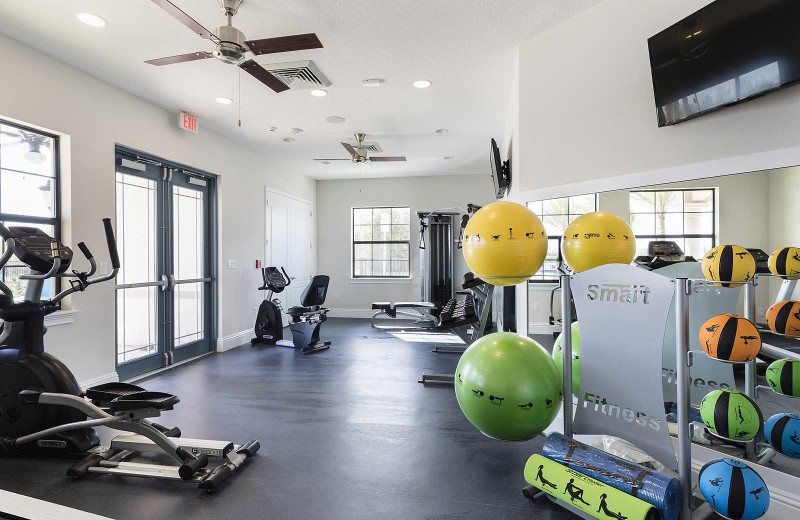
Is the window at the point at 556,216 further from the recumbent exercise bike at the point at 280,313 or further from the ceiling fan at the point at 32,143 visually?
the ceiling fan at the point at 32,143

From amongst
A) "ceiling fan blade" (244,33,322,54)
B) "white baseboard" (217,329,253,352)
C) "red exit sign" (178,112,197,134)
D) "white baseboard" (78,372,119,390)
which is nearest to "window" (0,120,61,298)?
"white baseboard" (78,372,119,390)

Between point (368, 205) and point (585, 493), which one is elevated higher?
point (368, 205)

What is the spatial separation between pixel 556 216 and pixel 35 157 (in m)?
4.19

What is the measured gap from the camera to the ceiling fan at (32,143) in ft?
10.5

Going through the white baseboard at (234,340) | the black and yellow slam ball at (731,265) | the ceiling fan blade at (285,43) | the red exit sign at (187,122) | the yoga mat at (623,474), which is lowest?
the white baseboard at (234,340)

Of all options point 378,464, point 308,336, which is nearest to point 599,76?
point 378,464

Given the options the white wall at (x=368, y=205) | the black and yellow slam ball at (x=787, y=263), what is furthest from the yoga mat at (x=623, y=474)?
the white wall at (x=368, y=205)

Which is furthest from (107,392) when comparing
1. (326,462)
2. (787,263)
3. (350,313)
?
(350,313)

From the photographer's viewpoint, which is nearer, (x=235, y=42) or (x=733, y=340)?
(x=733, y=340)

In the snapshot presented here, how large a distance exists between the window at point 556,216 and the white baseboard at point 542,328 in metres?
0.37

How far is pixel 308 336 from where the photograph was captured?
549 cm

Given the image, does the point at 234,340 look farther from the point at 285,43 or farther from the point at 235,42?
the point at 285,43

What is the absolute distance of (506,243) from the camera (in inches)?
87.2

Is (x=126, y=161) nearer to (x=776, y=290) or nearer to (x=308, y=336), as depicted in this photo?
(x=308, y=336)
